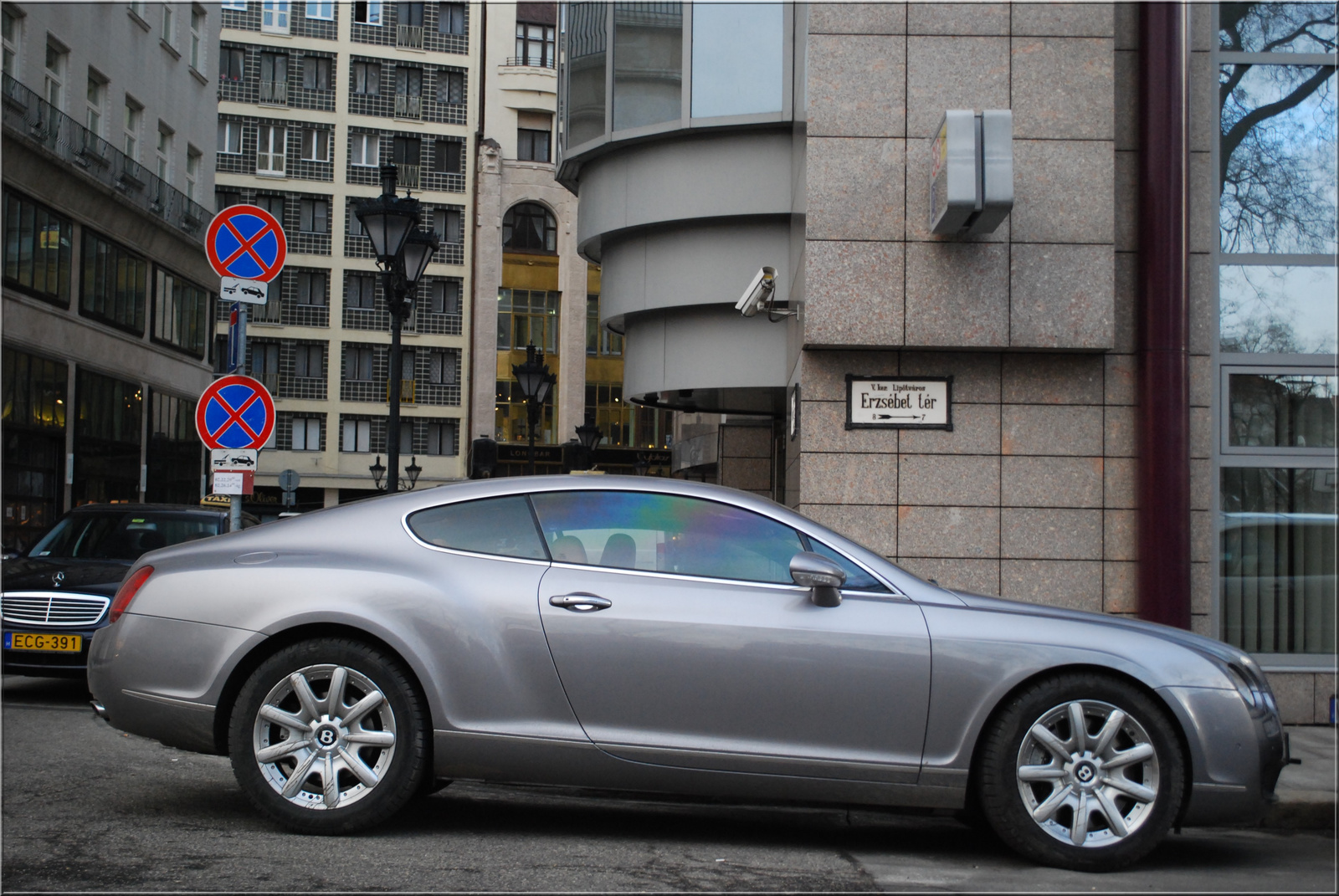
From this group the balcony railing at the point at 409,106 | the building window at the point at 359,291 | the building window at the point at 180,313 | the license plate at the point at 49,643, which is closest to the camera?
the license plate at the point at 49,643

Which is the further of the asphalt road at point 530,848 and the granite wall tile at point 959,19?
the granite wall tile at point 959,19

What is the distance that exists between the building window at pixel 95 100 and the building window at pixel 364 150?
28.2 metres

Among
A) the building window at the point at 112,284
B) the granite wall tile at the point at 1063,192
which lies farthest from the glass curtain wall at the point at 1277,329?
the building window at the point at 112,284

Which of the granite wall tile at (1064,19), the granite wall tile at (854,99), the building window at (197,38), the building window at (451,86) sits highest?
the building window at (451,86)

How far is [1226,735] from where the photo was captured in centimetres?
534

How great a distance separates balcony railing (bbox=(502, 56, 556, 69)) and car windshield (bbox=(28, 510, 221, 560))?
5150 centimetres

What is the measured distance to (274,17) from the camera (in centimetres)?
5853

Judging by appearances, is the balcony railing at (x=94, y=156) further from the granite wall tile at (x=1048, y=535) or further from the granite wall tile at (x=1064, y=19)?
the granite wall tile at (x=1048, y=535)

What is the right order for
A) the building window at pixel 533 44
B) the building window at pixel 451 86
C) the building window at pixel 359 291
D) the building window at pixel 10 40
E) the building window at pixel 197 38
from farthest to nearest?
1. the building window at pixel 533 44
2. the building window at pixel 451 86
3. the building window at pixel 359 291
4. the building window at pixel 197 38
5. the building window at pixel 10 40

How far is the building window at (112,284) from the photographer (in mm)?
29734

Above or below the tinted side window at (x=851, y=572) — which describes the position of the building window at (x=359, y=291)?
above

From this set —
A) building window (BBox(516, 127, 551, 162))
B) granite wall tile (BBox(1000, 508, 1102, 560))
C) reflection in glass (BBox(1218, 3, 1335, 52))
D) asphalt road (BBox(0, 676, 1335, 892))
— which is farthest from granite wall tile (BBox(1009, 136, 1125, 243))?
building window (BBox(516, 127, 551, 162))

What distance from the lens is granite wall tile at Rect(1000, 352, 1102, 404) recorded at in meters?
10.0

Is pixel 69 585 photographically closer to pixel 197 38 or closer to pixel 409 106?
pixel 197 38
